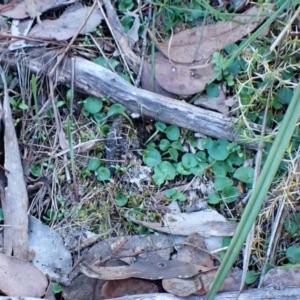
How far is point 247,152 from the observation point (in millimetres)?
2023

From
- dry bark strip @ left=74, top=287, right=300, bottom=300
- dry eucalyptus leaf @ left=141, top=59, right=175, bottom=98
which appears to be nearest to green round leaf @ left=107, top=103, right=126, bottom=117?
dry eucalyptus leaf @ left=141, top=59, right=175, bottom=98

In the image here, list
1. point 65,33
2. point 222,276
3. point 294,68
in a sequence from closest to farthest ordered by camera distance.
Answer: point 222,276 → point 294,68 → point 65,33

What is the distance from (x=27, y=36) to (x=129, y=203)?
75cm

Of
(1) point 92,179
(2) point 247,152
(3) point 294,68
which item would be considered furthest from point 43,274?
(3) point 294,68

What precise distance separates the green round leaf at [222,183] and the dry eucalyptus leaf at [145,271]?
303 mm

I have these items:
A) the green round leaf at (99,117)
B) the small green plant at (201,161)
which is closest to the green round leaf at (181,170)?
the small green plant at (201,161)

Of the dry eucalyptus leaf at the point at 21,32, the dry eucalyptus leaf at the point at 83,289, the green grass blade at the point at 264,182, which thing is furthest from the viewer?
the dry eucalyptus leaf at the point at 21,32

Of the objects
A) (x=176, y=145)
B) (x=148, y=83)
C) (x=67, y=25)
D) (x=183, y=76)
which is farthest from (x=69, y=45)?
(x=176, y=145)

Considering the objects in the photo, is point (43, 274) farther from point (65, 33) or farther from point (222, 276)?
point (65, 33)

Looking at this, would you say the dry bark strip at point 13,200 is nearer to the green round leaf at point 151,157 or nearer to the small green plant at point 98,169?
the small green plant at point 98,169

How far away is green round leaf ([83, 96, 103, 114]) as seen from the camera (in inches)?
81.6

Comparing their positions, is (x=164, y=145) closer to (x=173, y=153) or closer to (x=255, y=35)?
(x=173, y=153)

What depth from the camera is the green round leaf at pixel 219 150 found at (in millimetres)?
2010

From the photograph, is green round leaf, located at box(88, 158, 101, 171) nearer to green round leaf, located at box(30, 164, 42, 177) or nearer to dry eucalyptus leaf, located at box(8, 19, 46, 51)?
green round leaf, located at box(30, 164, 42, 177)
